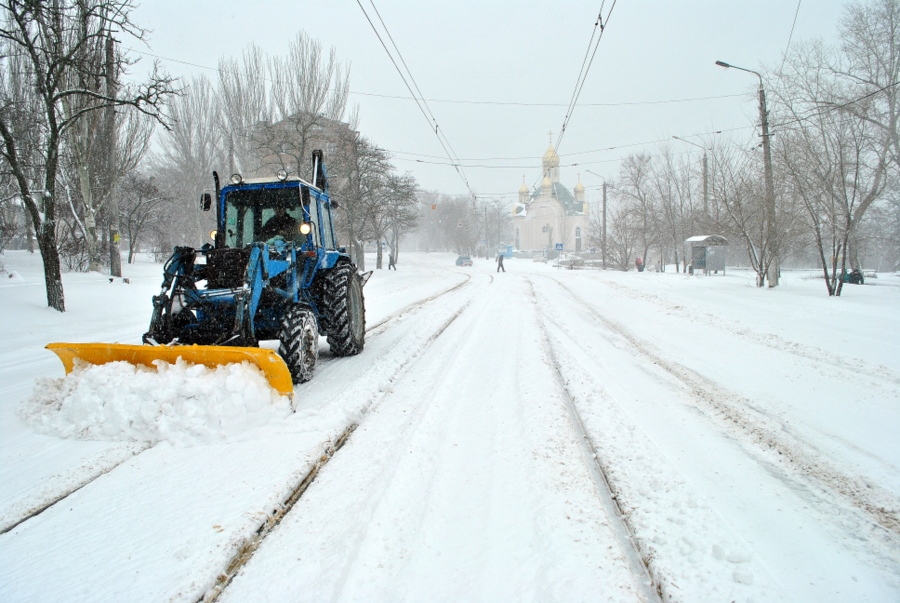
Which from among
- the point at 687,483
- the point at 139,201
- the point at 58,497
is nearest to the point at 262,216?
the point at 58,497

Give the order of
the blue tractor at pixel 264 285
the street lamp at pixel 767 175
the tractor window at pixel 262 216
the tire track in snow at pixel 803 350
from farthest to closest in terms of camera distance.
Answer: the street lamp at pixel 767 175, the tractor window at pixel 262 216, the tire track in snow at pixel 803 350, the blue tractor at pixel 264 285

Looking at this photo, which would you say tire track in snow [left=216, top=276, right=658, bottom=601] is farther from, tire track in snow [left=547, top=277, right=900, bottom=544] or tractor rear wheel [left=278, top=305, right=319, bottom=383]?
tire track in snow [left=547, top=277, right=900, bottom=544]

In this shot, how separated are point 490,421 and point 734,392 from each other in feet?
8.63

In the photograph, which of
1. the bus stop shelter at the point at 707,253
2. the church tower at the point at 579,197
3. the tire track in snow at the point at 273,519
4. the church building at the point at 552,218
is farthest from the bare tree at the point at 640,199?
the church tower at the point at 579,197

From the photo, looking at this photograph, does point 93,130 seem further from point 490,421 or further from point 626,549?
point 626,549

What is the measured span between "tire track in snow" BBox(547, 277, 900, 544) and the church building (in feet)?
251

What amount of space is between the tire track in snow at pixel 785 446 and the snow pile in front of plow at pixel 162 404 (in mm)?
3754

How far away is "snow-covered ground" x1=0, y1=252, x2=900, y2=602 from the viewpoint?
2018 mm

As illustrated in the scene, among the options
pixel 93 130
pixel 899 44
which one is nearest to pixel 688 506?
pixel 93 130

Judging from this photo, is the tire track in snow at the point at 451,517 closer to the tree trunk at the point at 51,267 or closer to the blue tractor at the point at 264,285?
the blue tractor at the point at 264,285

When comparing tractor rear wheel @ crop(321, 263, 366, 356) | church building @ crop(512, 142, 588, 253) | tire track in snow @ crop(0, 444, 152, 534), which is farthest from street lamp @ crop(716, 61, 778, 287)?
church building @ crop(512, 142, 588, 253)

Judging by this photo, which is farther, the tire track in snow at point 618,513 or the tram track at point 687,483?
Result: the tram track at point 687,483

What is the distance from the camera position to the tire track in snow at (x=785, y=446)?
2.55 metres

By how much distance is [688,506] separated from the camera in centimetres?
251
